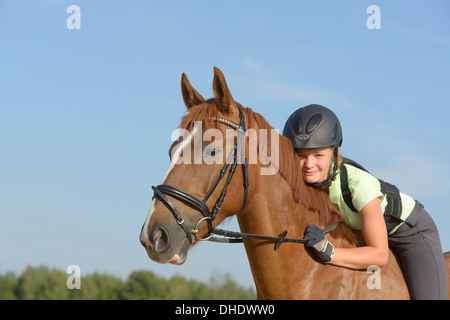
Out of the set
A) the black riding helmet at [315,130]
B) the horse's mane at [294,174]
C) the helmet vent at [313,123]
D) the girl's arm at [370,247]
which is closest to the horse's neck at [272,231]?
the horse's mane at [294,174]

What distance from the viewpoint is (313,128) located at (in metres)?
5.21

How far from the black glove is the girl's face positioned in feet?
1.88

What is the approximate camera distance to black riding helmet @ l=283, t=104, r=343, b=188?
5.18 m

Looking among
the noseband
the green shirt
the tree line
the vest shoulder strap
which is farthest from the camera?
the tree line

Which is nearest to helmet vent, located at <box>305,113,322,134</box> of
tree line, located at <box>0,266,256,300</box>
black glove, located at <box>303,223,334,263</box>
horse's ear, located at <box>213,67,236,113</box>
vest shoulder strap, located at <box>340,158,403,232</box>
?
vest shoulder strap, located at <box>340,158,403,232</box>

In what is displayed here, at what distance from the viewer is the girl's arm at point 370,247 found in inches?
191

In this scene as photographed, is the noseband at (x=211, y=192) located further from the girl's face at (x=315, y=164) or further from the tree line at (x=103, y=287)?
the tree line at (x=103, y=287)

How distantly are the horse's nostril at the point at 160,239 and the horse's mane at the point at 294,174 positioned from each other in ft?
3.43

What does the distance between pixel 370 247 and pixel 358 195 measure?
20.3 inches

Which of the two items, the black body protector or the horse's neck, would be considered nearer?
the horse's neck

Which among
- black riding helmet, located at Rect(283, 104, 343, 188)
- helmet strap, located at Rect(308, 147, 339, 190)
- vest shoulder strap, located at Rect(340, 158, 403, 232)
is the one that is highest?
black riding helmet, located at Rect(283, 104, 343, 188)

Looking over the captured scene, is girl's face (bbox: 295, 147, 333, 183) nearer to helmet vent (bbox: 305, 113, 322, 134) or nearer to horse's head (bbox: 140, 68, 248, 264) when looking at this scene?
helmet vent (bbox: 305, 113, 322, 134)
